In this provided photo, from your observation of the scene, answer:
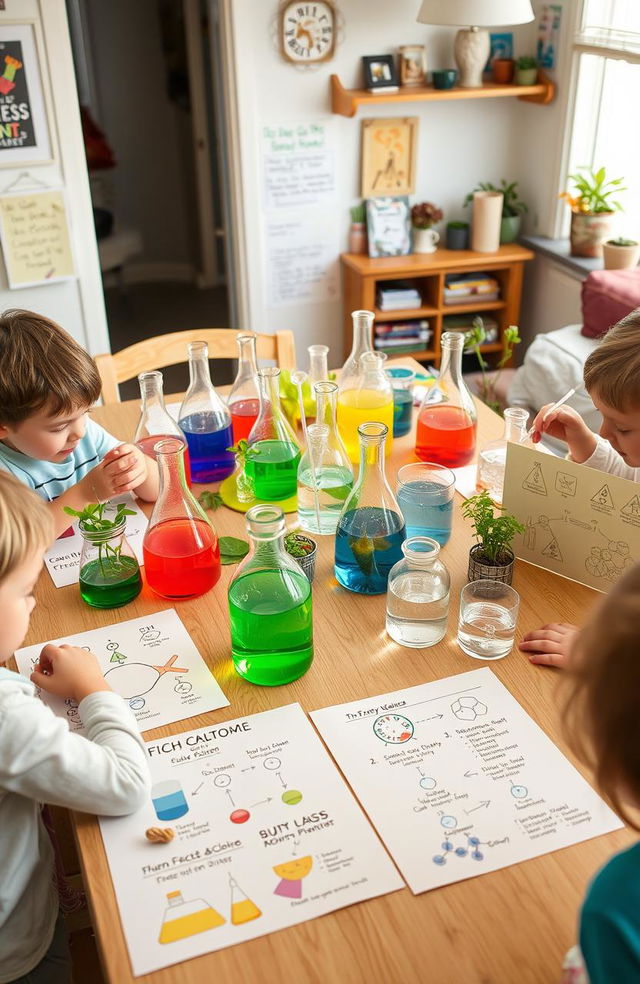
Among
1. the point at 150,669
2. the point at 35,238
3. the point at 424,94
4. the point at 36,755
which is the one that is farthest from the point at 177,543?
the point at 424,94

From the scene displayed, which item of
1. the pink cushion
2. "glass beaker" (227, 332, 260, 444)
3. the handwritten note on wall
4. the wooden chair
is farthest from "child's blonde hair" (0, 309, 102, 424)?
the pink cushion

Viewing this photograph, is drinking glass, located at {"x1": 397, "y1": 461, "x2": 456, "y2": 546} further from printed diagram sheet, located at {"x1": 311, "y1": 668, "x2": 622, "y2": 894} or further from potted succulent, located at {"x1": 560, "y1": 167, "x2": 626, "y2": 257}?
potted succulent, located at {"x1": 560, "y1": 167, "x2": 626, "y2": 257}

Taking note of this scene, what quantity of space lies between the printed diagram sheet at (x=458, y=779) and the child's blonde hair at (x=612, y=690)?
8.4 inches

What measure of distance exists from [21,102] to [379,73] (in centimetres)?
128

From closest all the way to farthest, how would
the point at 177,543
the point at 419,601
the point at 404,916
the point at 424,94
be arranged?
the point at 404,916 → the point at 419,601 → the point at 177,543 → the point at 424,94

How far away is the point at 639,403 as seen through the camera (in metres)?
1.40

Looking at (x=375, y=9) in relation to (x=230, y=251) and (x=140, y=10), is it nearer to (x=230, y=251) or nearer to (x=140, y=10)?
(x=230, y=251)

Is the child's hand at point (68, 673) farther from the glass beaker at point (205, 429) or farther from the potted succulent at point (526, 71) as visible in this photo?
the potted succulent at point (526, 71)

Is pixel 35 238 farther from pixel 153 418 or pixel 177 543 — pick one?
pixel 177 543

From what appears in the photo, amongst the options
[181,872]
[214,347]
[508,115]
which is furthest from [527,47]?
[181,872]

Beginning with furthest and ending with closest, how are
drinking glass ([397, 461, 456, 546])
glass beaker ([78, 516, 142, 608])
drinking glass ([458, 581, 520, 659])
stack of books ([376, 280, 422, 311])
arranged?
stack of books ([376, 280, 422, 311]) → drinking glass ([397, 461, 456, 546]) → glass beaker ([78, 516, 142, 608]) → drinking glass ([458, 581, 520, 659])

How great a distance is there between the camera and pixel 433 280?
3.60m

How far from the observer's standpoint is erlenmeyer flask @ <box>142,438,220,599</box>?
1.34 m

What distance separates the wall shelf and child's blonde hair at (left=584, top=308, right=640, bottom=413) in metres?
2.07
